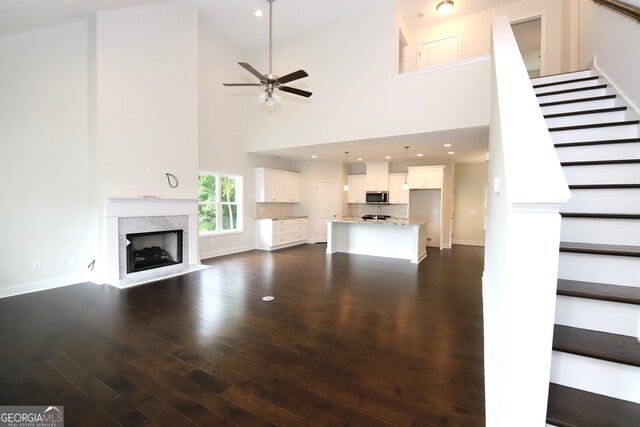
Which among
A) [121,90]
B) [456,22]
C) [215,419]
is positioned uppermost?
[456,22]

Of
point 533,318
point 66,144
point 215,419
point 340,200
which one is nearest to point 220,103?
point 66,144

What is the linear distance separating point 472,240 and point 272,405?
8913 millimetres

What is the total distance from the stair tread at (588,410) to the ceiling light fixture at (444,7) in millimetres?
7337

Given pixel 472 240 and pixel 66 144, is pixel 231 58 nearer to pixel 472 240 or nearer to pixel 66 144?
pixel 66 144

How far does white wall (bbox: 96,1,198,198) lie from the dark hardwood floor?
76.5 inches

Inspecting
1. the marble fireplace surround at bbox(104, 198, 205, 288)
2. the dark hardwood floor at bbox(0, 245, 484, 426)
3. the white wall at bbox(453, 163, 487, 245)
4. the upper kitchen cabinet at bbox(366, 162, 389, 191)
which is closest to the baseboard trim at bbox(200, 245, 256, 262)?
the marble fireplace surround at bbox(104, 198, 205, 288)

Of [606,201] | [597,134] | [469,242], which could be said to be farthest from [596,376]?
[469,242]

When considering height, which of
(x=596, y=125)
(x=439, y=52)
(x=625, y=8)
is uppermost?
(x=439, y=52)

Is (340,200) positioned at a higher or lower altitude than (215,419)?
higher

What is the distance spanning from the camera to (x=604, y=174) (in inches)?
81.0

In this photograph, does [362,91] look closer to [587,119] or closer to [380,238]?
[380,238]

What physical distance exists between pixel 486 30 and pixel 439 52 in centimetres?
103

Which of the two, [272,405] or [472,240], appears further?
[472,240]

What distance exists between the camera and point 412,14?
629 cm
